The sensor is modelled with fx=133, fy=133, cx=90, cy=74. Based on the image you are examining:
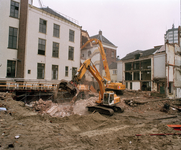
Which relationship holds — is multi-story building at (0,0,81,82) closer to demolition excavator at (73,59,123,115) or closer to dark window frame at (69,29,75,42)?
dark window frame at (69,29,75,42)

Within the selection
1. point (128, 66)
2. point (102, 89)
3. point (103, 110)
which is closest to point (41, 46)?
point (102, 89)

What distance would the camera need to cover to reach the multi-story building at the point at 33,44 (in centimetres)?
1812

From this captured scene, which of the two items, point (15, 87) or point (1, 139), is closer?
point (1, 139)

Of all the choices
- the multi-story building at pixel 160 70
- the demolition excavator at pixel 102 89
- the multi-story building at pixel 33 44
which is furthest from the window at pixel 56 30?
the multi-story building at pixel 160 70

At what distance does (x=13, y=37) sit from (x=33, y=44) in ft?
9.06

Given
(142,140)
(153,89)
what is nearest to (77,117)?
(142,140)

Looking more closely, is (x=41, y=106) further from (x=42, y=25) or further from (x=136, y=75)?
(x=136, y=75)

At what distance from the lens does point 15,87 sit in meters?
16.3

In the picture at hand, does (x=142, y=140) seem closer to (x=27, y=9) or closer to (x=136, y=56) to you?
(x=27, y=9)

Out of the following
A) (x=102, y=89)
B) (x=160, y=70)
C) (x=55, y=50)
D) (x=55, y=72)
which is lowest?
(x=102, y=89)

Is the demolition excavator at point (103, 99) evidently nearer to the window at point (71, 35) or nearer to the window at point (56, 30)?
the window at point (56, 30)

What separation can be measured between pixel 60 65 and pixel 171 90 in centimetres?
2238

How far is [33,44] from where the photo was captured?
20.4 metres

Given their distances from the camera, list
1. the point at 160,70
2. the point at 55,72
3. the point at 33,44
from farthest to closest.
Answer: the point at 160,70 < the point at 55,72 < the point at 33,44
